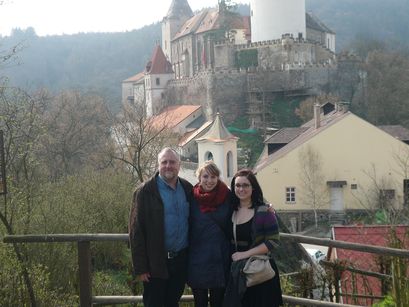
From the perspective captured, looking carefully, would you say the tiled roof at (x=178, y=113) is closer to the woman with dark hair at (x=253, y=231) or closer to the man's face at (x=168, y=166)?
the man's face at (x=168, y=166)

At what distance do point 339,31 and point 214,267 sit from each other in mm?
82229

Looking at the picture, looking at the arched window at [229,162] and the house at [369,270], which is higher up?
the arched window at [229,162]

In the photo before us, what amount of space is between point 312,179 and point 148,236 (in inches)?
905

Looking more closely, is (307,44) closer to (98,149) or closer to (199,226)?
(98,149)

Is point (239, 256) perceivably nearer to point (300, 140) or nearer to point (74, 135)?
point (74, 135)

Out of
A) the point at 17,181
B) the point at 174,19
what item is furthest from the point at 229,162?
the point at 174,19

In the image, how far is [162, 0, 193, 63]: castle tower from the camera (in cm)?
6756

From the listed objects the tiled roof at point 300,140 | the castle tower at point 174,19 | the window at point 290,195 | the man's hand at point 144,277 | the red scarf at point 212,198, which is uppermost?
the castle tower at point 174,19

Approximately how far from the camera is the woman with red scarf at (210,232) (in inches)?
159

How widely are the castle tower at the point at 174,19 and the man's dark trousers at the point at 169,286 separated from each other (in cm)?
6373

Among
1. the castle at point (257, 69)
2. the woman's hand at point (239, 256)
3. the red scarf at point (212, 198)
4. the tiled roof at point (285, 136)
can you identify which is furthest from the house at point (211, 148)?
the woman's hand at point (239, 256)

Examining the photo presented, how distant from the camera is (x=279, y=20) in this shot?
45.9 metres

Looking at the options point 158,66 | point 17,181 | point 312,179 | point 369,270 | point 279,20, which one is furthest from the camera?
point 158,66

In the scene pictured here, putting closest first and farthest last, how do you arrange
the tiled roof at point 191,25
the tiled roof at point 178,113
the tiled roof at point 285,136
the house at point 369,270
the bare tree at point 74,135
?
the house at point 369,270
the bare tree at point 74,135
the tiled roof at point 285,136
the tiled roof at point 178,113
the tiled roof at point 191,25
